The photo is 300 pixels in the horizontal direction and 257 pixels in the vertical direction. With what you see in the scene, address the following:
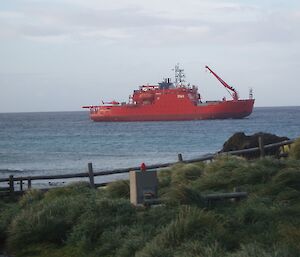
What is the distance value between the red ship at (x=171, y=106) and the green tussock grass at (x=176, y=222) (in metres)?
75.1

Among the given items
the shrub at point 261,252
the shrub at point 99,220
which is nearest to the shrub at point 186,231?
the shrub at point 261,252

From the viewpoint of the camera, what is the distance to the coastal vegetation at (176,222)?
7758 millimetres

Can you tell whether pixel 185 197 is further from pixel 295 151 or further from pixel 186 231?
pixel 295 151

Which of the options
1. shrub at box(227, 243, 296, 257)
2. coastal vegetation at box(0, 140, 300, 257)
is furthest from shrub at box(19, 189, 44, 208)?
shrub at box(227, 243, 296, 257)

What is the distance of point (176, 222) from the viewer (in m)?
8.32

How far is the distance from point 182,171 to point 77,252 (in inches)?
195

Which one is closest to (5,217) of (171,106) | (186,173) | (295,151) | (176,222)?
(186,173)

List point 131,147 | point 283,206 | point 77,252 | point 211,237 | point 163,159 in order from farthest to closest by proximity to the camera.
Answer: point 131,147, point 163,159, point 283,206, point 77,252, point 211,237

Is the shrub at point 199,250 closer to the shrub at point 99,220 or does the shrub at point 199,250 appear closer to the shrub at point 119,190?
the shrub at point 99,220

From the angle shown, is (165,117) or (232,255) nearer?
(232,255)

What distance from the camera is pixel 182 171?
531 inches

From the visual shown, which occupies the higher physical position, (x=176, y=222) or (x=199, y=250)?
(x=176, y=222)

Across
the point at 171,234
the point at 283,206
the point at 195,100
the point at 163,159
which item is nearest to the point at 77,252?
the point at 171,234

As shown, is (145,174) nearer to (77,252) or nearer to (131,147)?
(77,252)
